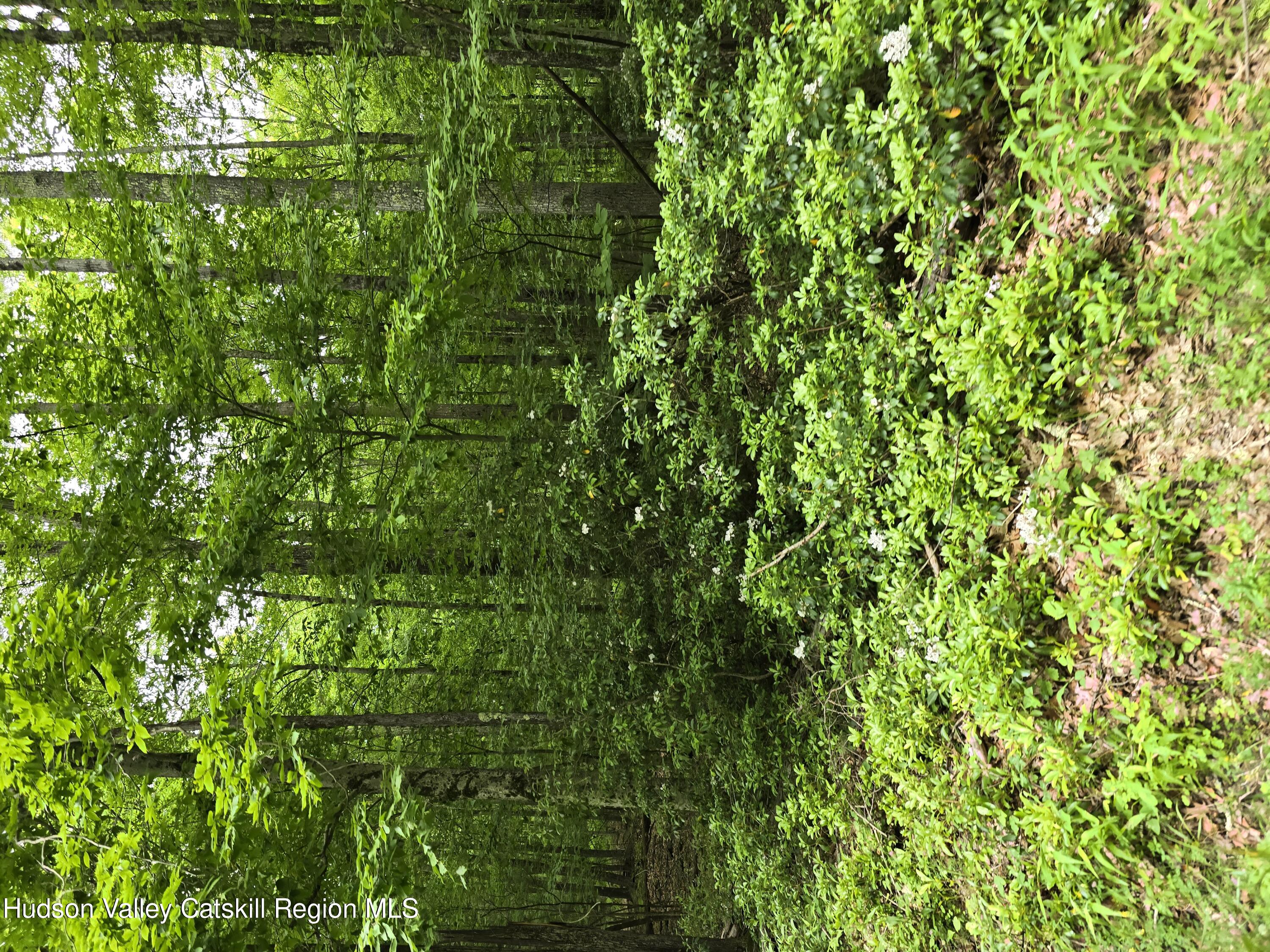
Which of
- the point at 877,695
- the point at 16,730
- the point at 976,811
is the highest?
the point at 877,695

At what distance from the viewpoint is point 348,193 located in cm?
554

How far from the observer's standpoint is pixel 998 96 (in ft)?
8.66

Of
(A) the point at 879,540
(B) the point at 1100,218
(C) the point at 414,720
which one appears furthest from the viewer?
(C) the point at 414,720

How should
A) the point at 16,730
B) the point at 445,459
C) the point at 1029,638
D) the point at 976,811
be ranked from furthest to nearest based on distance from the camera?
the point at 445,459, the point at 16,730, the point at 976,811, the point at 1029,638

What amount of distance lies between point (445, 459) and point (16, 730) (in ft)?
8.60

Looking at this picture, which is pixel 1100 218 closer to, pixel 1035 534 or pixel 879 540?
pixel 1035 534

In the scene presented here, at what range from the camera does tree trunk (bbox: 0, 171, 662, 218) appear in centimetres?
517

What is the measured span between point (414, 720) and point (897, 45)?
23.3 feet

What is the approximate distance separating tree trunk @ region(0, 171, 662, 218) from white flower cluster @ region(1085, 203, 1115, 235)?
3.80 m

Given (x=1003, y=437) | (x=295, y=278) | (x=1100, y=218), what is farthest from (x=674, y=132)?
(x=295, y=278)

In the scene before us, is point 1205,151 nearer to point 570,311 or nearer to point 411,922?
point 411,922

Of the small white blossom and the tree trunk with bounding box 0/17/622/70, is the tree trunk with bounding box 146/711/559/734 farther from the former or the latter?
the tree trunk with bounding box 0/17/622/70

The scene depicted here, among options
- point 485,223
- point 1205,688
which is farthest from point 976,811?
point 485,223

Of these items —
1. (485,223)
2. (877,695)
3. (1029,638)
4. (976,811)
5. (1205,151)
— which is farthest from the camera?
(485,223)
